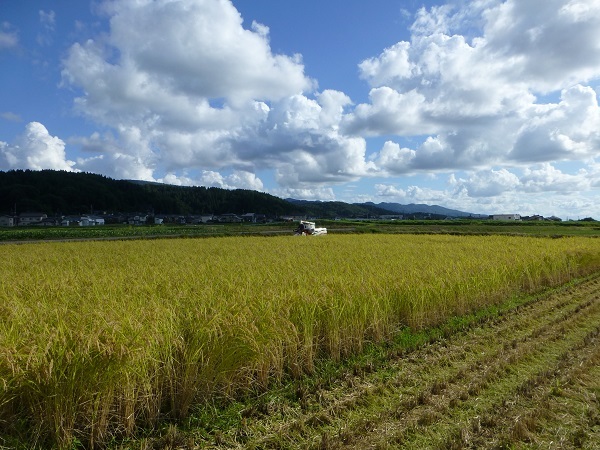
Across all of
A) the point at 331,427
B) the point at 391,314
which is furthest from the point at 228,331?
the point at 391,314

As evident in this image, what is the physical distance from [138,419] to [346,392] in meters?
2.32

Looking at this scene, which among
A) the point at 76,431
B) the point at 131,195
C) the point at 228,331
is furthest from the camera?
the point at 131,195

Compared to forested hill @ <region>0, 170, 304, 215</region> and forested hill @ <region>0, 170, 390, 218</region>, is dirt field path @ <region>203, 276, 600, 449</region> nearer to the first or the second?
forested hill @ <region>0, 170, 390, 218</region>

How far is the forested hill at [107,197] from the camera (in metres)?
112

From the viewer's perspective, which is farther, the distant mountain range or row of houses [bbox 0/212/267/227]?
the distant mountain range

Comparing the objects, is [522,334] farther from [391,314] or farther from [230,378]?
[230,378]

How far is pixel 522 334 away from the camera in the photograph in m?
6.93

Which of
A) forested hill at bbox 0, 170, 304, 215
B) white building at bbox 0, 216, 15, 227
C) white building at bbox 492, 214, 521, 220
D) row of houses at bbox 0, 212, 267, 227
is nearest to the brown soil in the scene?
row of houses at bbox 0, 212, 267, 227

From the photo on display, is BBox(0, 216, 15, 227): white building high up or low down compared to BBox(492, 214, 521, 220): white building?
down

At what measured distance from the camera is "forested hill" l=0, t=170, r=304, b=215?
112m

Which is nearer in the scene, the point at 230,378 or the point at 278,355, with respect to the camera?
the point at 230,378

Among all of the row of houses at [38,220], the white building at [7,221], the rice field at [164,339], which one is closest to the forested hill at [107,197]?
the row of houses at [38,220]

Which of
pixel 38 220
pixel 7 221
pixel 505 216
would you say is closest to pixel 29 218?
pixel 38 220

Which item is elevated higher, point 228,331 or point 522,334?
point 228,331
